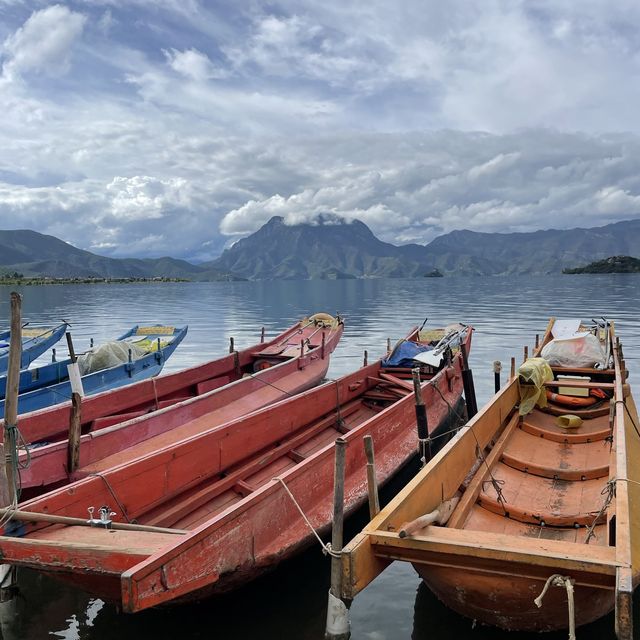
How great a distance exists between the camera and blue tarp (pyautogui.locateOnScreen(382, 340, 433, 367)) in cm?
1370

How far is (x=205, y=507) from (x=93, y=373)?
7912 millimetres

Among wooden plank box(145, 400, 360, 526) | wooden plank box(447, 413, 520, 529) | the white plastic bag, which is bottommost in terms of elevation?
wooden plank box(145, 400, 360, 526)

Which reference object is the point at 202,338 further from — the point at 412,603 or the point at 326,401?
the point at 412,603

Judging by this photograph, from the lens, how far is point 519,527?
658 centimetres

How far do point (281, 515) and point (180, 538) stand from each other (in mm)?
1666

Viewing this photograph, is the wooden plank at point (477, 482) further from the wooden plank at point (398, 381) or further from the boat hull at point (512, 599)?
the wooden plank at point (398, 381)

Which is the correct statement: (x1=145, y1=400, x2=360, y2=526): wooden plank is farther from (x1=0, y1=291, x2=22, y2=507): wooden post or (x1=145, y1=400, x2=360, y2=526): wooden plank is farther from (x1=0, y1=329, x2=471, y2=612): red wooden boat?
(x1=0, y1=291, x2=22, y2=507): wooden post

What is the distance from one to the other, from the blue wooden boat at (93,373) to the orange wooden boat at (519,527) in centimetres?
1009

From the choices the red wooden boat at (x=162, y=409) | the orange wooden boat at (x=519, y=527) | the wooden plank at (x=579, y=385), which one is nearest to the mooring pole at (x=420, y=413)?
the orange wooden boat at (x=519, y=527)

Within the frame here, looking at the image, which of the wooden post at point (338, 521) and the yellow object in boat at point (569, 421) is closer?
the wooden post at point (338, 521)

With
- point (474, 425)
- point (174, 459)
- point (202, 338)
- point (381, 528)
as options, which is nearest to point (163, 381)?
point (174, 459)

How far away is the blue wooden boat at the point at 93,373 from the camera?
42.0ft

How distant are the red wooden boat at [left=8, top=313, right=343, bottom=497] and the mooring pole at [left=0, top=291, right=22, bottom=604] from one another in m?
0.61

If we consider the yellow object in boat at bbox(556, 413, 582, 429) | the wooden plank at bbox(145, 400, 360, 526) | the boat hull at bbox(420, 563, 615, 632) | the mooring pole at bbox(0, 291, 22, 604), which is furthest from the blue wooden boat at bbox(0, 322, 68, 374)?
the boat hull at bbox(420, 563, 615, 632)
